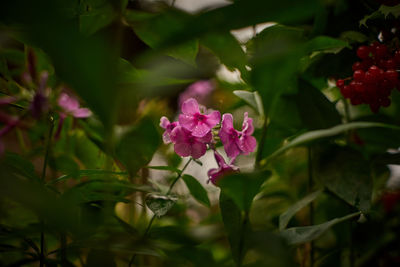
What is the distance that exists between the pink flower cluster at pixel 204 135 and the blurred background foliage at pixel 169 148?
44 millimetres

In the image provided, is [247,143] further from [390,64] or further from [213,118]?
[390,64]

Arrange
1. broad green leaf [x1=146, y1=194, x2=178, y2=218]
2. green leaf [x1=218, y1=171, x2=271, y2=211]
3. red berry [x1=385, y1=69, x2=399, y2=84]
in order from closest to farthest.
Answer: green leaf [x1=218, y1=171, x2=271, y2=211] → broad green leaf [x1=146, y1=194, x2=178, y2=218] → red berry [x1=385, y1=69, x2=399, y2=84]

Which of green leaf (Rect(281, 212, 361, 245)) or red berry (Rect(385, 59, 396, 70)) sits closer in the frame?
green leaf (Rect(281, 212, 361, 245))

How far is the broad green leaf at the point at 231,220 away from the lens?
0.45m

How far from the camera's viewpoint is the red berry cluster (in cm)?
58

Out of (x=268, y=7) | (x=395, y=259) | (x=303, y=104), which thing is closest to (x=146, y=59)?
(x=268, y=7)

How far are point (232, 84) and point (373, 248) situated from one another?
0.54 metres

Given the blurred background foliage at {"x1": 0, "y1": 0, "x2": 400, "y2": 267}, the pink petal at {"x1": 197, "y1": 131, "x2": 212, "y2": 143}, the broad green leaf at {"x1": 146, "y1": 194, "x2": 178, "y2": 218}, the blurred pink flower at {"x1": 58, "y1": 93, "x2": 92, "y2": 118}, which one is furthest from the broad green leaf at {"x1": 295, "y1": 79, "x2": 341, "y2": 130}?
the blurred pink flower at {"x1": 58, "y1": 93, "x2": 92, "y2": 118}

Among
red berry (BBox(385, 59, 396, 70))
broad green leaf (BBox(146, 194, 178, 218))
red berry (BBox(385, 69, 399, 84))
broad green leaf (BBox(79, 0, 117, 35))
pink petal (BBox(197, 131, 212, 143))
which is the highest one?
broad green leaf (BBox(79, 0, 117, 35))

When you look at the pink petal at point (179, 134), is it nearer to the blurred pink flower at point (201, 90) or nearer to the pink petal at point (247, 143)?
the pink petal at point (247, 143)


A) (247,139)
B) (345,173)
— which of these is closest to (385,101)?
(345,173)

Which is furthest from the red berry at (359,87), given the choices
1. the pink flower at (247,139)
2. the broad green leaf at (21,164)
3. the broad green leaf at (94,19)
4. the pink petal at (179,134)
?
the broad green leaf at (21,164)

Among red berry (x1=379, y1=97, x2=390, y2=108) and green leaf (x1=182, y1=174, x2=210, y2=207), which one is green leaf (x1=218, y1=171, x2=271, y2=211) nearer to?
green leaf (x1=182, y1=174, x2=210, y2=207)

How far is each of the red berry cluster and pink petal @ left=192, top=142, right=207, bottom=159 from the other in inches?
12.2
